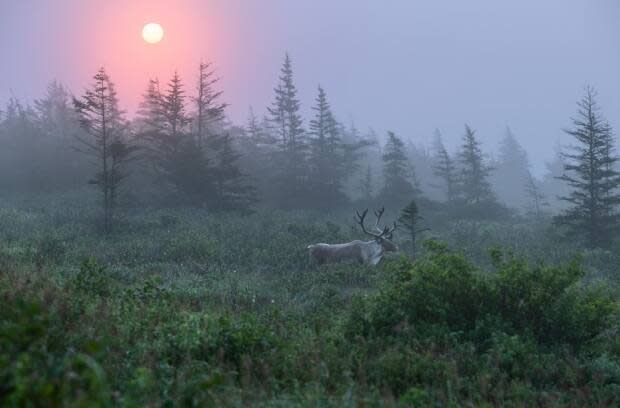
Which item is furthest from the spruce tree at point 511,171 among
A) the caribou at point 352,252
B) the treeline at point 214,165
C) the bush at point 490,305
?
the bush at point 490,305

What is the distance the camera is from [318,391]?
558 centimetres

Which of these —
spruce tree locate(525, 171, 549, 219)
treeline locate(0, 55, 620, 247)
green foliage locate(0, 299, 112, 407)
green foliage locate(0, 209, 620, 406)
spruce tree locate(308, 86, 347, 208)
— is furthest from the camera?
spruce tree locate(525, 171, 549, 219)

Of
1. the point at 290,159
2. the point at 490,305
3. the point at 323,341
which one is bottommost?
the point at 323,341

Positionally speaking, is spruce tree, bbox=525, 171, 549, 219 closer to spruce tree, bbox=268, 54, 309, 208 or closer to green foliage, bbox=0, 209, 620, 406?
spruce tree, bbox=268, 54, 309, 208

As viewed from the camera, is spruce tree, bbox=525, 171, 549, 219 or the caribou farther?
spruce tree, bbox=525, 171, 549, 219

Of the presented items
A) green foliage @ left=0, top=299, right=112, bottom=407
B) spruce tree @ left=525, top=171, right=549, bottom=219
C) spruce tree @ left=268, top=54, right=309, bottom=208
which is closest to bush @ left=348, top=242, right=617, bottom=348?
green foliage @ left=0, top=299, right=112, bottom=407

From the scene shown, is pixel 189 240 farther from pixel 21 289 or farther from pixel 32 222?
pixel 21 289

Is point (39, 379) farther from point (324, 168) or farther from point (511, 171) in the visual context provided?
point (511, 171)

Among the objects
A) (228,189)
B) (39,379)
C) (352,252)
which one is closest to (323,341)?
(39,379)

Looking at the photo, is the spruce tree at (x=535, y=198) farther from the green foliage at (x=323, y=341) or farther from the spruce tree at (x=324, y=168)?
the green foliage at (x=323, y=341)

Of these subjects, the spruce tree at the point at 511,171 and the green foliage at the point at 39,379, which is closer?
the green foliage at the point at 39,379

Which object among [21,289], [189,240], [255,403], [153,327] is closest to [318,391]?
[255,403]

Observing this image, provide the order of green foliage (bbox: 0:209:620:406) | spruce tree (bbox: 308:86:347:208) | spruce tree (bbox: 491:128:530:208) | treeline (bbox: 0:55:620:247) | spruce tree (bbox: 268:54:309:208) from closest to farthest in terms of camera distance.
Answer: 1. green foliage (bbox: 0:209:620:406)
2. treeline (bbox: 0:55:620:247)
3. spruce tree (bbox: 268:54:309:208)
4. spruce tree (bbox: 308:86:347:208)
5. spruce tree (bbox: 491:128:530:208)

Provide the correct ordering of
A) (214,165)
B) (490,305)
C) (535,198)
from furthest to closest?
(535,198) → (214,165) → (490,305)
